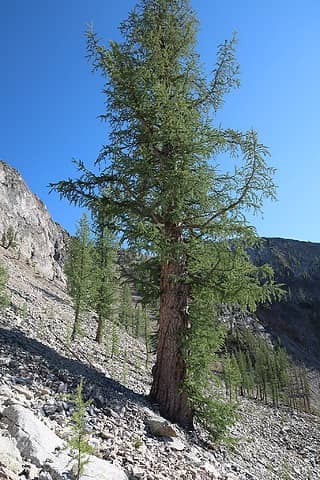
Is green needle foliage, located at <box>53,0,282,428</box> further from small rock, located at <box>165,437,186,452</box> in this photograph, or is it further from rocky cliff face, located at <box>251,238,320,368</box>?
rocky cliff face, located at <box>251,238,320,368</box>

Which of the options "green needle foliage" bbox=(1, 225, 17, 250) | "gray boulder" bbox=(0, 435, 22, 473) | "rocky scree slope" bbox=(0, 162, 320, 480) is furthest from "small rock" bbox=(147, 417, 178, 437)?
"green needle foliage" bbox=(1, 225, 17, 250)

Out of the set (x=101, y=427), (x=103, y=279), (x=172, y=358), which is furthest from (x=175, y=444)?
(x=103, y=279)

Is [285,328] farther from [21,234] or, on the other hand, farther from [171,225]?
[171,225]

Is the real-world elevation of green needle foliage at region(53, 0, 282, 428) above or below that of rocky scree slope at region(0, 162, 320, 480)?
above

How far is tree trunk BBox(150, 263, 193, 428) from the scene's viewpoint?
8281mm

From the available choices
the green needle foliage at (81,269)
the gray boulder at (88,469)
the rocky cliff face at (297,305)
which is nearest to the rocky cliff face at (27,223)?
the green needle foliage at (81,269)

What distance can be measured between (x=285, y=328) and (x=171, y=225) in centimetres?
13658

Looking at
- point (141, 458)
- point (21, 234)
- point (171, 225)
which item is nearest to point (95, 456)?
point (141, 458)

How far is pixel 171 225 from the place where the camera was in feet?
30.4

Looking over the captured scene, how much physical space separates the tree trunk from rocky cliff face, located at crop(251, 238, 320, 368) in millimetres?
100868

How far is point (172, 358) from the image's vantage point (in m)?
8.45

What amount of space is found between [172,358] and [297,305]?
148 m

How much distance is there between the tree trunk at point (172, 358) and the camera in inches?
326

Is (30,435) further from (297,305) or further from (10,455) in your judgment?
(297,305)
